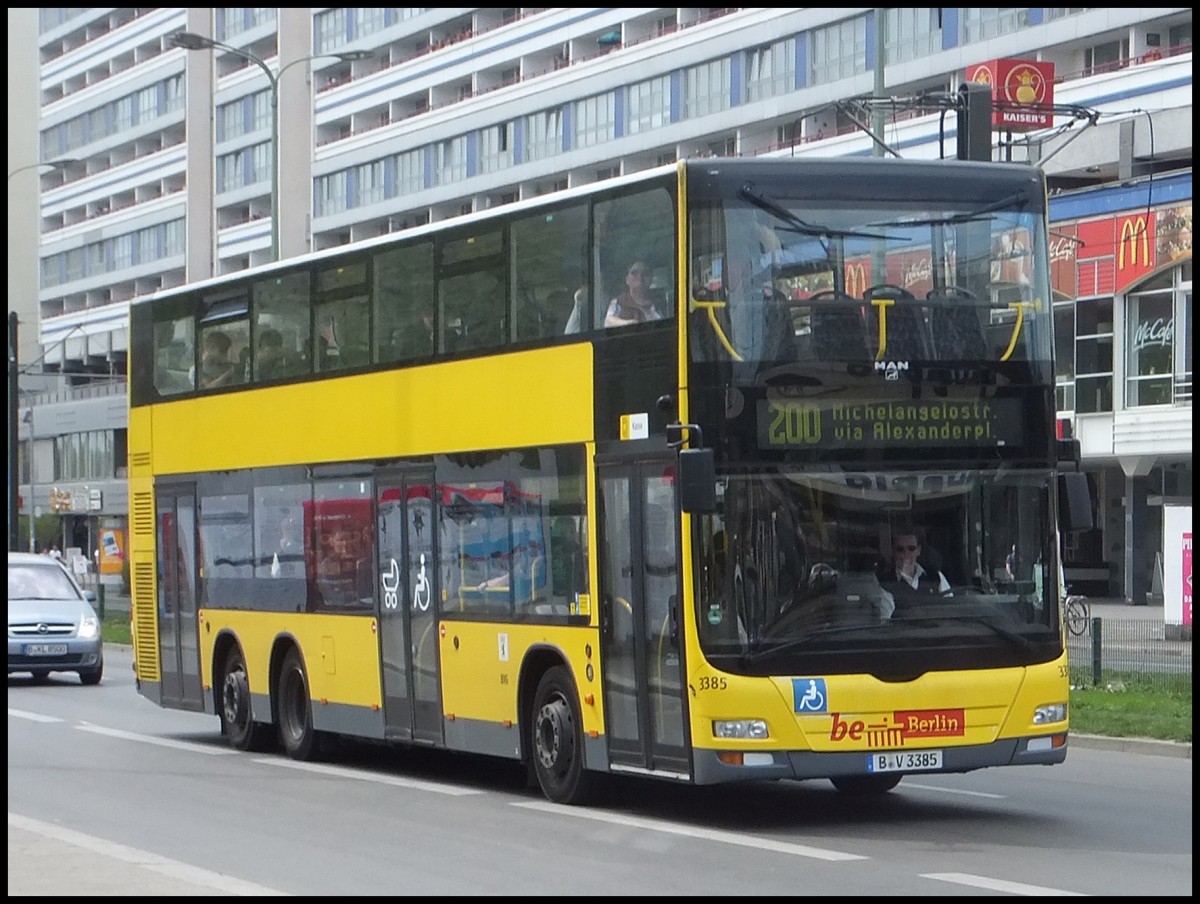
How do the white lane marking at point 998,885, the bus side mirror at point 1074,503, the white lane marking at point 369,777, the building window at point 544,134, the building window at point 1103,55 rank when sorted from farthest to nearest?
the building window at point 544,134 < the building window at point 1103,55 < the white lane marking at point 369,777 < the bus side mirror at point 1074,503 < the white lane marking at point 998,885

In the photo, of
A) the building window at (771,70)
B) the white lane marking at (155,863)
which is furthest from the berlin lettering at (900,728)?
the building window at (771,70)

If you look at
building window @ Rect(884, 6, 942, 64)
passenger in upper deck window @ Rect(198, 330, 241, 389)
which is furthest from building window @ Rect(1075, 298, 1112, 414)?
passenger in upper deck window @ Rect(198, 330, 241, 389)

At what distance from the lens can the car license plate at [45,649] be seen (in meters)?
30.9

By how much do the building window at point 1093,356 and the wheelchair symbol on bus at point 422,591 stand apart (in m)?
36.4

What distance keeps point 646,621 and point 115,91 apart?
10757cm

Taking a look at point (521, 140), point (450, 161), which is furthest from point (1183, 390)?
point (450, 161)

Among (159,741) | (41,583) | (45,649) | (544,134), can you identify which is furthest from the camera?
(544,134)

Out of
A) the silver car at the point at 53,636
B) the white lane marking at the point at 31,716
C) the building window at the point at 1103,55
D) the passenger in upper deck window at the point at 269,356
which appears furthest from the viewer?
the building window at the point at 1103,55

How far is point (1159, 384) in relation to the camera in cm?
5016

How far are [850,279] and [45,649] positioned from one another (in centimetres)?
1999

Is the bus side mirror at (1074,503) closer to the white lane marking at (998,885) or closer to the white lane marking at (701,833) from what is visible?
the white lane marking at (701,833)

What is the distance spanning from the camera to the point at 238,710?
2078cm

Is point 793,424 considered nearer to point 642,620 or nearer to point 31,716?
point 642,620

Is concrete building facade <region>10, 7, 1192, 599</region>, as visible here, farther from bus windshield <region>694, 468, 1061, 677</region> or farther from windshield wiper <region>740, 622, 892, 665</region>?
windshield wiper <region>740, 622, 892, 665</region>
